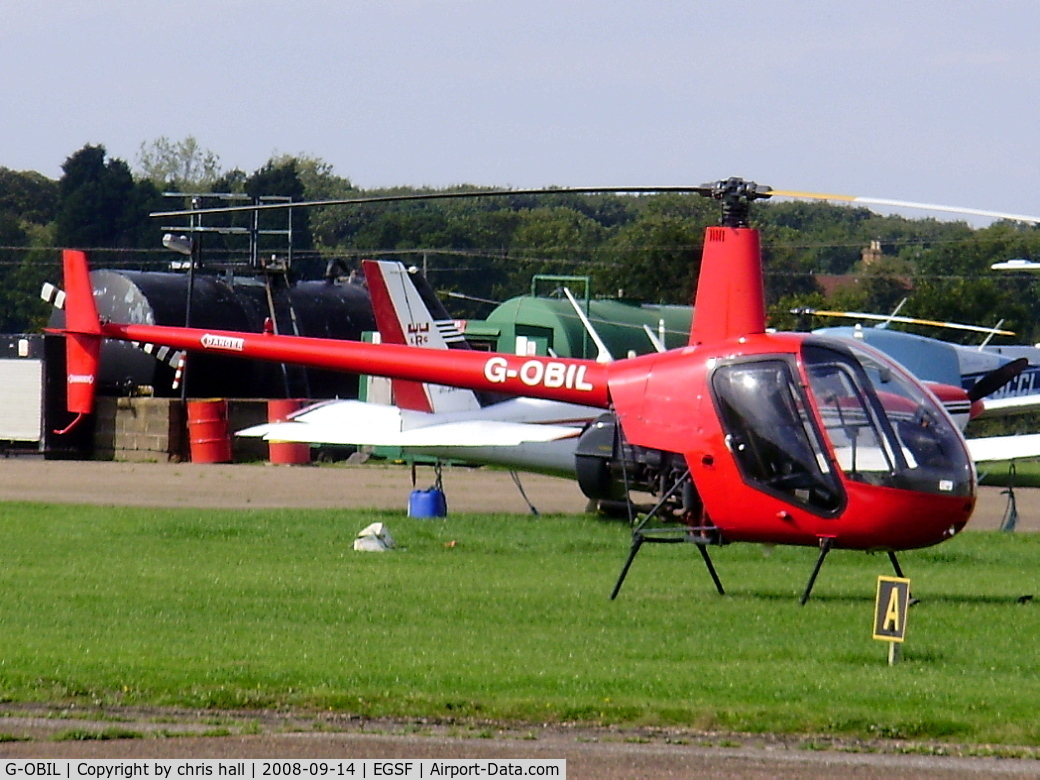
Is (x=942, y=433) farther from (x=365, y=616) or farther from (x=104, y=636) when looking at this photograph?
(x=104, y=636)

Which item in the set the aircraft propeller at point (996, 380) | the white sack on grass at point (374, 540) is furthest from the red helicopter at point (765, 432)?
the aircraft propeller at point (996, 380)

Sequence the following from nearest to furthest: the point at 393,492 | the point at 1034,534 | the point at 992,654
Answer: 1. the point at 992,654
2. the point at 1034,534
3. the point at 393,492

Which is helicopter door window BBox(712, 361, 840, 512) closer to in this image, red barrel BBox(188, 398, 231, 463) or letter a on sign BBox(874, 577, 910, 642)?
letter a on sign BBox(874, 577, 910, 642)

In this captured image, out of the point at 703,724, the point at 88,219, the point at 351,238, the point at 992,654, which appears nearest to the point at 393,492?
the point at 992,654

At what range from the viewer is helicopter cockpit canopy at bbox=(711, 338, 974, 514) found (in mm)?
11812

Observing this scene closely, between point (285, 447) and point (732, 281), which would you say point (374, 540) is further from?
point (285, 447)

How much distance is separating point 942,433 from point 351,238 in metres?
91.7

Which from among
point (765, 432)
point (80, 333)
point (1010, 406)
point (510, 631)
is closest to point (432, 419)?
point (80, 333)

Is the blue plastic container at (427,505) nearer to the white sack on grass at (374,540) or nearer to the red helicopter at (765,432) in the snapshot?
the white sack on grass at (374,540)

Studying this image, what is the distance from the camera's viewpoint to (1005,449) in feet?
65.6

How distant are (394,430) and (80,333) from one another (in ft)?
15.5

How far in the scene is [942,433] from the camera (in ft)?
Answer: 39.1

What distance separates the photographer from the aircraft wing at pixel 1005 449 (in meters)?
19.5

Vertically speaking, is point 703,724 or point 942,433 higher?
point 942,433
